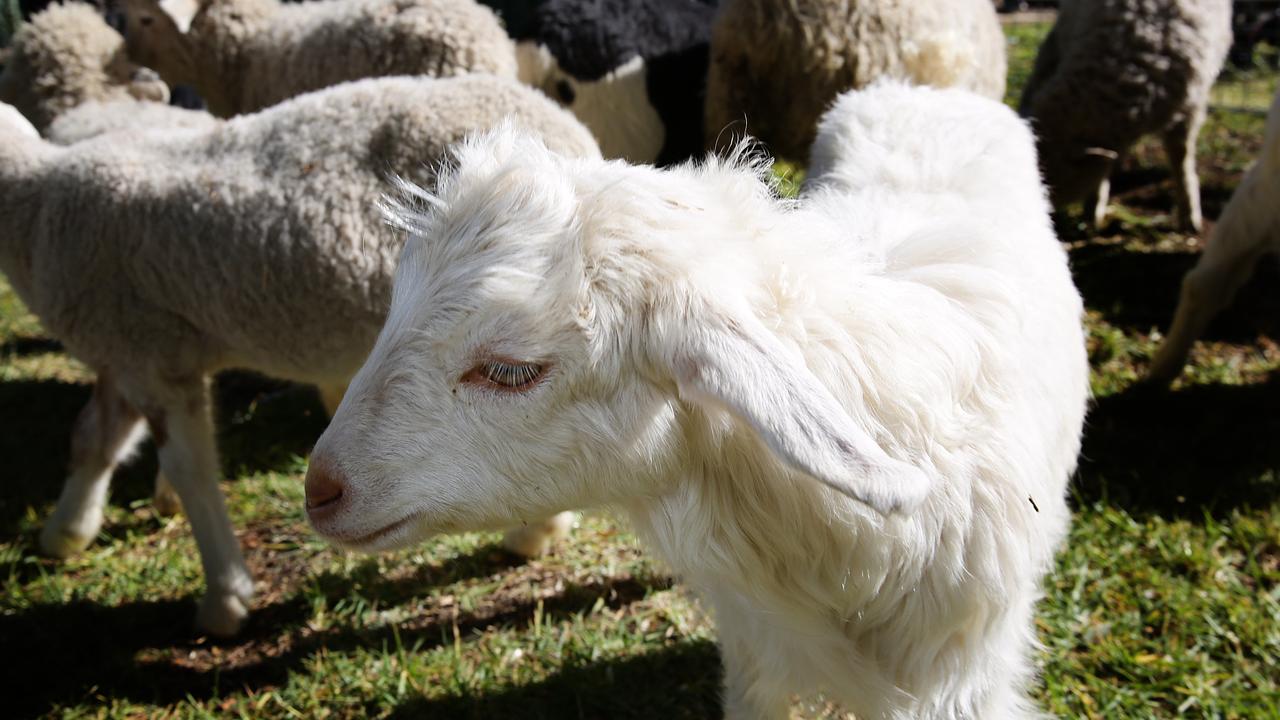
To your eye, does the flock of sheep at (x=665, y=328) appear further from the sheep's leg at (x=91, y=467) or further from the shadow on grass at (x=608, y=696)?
the shadow on grass at (x=608, y=696)

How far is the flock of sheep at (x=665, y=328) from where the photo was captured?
5.34 ft

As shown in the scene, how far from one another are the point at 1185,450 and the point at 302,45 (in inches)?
188

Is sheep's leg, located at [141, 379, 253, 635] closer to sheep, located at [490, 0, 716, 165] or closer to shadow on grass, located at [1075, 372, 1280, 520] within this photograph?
sheep, located at [490, 0, 716, 165]

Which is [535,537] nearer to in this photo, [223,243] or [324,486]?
[223,243]

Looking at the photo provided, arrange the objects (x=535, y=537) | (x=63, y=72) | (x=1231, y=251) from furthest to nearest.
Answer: (x=63, y=72) → (x=1231, y=251) → (x=535, y=537)

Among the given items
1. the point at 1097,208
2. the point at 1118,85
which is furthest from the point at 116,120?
the point at 1097,208

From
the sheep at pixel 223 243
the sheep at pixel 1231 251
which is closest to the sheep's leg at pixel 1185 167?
the sheep at pixel 1231 251

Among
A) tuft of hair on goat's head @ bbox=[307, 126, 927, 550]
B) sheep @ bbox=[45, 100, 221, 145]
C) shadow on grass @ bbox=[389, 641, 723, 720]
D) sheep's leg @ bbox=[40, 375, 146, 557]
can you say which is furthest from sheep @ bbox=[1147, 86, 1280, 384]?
sheep's leg @ bbox=[40, 375, 146, 557]

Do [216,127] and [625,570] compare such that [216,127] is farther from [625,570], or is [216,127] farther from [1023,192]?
[1023,192]

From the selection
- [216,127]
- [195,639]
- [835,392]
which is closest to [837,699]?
[835,392]

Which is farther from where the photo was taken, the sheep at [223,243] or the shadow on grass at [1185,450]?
the shadow on grass at [1185,450]

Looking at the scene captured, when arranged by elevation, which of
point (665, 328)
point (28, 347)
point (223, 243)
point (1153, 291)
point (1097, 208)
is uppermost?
Result: point (665, 328)

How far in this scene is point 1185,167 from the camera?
18.8 ft

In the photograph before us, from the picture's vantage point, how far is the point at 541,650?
3.17 meters
